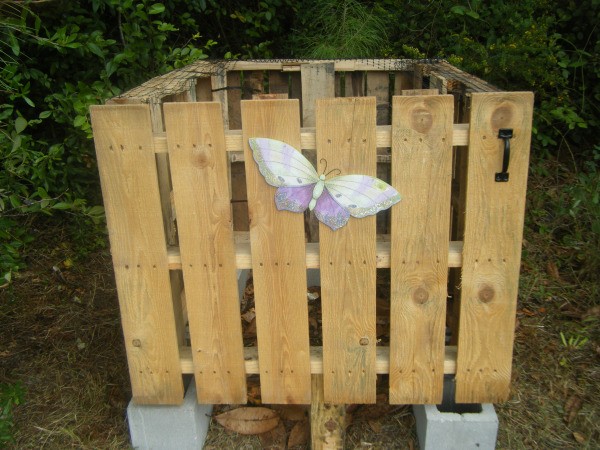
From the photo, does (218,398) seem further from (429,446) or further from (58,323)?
(58,323)

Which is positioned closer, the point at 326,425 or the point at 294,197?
the point at 294,197

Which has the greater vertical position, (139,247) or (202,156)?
(202,156)

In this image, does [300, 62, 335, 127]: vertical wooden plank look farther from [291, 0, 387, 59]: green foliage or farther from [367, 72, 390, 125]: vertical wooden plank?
[291, 0, 387, 59]: green foliage

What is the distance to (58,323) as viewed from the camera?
323 cm

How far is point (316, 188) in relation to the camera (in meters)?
1.92

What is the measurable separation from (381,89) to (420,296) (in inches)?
68.2

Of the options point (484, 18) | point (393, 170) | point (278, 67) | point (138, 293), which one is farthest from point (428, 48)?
point (138, 293)

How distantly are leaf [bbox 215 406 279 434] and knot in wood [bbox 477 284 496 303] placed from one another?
106 cm

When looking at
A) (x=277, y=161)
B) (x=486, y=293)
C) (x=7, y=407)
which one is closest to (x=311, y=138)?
(x=277, y=161)

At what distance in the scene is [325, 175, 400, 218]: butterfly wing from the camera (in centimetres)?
191

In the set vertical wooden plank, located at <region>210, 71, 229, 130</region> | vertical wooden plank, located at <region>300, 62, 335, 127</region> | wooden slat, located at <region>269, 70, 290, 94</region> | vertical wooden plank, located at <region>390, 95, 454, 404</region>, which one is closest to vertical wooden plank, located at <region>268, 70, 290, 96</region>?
wooden slat, located at <region>269, 70, 290, 94</region>

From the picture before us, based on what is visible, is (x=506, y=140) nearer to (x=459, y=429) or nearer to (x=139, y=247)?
(x=459, y=429)

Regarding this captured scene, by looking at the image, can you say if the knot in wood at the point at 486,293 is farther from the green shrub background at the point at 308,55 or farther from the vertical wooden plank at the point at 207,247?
the green shrub background at the point at 308,55

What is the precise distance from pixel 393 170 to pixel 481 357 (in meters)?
0.78
